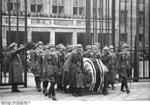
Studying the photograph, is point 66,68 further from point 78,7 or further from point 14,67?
point 78,7

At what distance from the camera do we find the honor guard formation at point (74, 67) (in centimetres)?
947

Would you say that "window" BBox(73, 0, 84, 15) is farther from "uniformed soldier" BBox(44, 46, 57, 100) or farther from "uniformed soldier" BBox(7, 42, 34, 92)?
"uniformed soldier" BBox(44, 46, 57, 100)

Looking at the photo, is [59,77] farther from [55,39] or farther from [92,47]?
[55,39]

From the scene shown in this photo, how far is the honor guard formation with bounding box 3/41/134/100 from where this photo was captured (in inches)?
373

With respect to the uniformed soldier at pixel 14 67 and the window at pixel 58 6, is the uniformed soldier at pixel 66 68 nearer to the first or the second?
the uniformed soldier at pixel 14 67

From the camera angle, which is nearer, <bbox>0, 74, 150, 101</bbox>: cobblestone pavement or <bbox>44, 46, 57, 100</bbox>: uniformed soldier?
<bbox>44, 46, 57, 100</bbox>: uniformed soldier

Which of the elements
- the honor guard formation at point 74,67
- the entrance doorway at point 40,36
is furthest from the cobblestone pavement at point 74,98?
the entrance doorway at point 40,36

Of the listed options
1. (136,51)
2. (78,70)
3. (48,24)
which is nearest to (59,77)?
(78,70)

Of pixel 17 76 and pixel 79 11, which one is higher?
pixel 79 11

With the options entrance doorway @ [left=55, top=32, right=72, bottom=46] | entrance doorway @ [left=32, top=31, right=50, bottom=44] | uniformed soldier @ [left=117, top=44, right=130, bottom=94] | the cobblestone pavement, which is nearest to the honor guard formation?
uniformed soldier @ [left=117, top=44, right=130, bottom=94]

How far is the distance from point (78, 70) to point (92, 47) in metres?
1.16

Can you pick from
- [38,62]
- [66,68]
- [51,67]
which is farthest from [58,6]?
[51,67]

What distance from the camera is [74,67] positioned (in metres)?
9.58

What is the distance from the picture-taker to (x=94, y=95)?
32.2 feet
